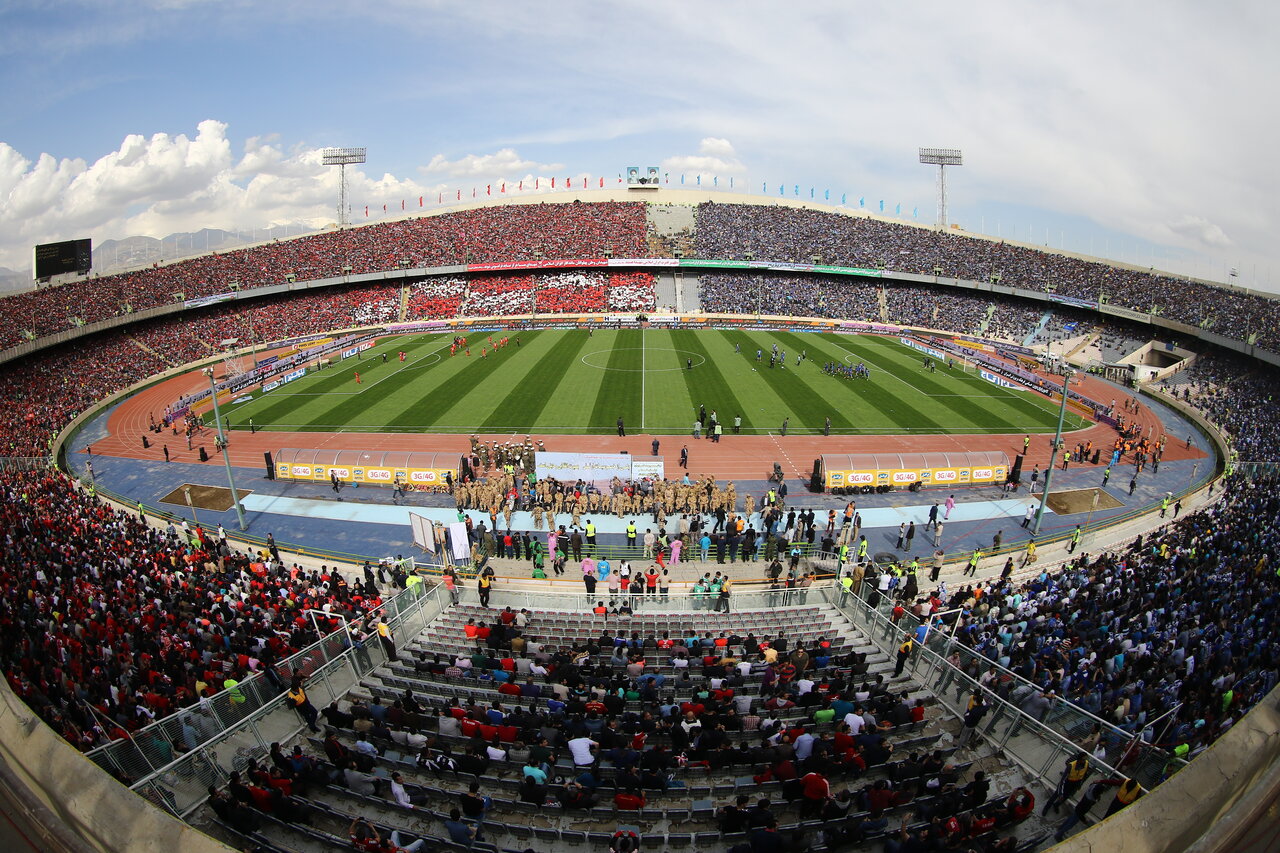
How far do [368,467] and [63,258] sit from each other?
181 ft

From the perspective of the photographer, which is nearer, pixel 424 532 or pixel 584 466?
pixel 424 532

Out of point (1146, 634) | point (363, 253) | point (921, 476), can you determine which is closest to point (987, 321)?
point (921, 476)

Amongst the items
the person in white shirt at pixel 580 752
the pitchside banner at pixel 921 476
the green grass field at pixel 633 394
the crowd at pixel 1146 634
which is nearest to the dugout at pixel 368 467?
the green grass field at pixel 633 394

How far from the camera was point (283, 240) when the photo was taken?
83312 millimetres

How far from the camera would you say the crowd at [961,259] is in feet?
174

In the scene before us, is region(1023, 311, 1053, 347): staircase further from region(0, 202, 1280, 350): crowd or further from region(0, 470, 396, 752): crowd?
region(0, 470, 396, 752): crowd

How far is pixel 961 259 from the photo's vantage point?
→ 254 feet

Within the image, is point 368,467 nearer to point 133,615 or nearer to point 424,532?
point 424,532

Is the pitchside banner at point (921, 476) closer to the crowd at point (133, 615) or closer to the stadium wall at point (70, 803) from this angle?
the crowd at point (133, 615)

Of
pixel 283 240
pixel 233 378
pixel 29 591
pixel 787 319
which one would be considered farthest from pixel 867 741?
pixel 283 240

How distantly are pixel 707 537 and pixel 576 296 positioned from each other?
58271 millimetres

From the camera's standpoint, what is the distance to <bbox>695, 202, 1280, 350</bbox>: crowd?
174 ft

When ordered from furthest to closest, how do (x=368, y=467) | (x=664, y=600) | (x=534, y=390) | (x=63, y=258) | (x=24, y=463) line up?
1. (x=63, y=258)
2. (x=534, y=390)
3. (x=24, y=463)
4. (x=368, y=467)
5. (x=664, y=600)

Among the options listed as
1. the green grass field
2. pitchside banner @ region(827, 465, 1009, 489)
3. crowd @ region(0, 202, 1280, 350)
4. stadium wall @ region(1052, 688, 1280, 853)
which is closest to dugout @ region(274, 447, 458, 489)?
the green grass field
